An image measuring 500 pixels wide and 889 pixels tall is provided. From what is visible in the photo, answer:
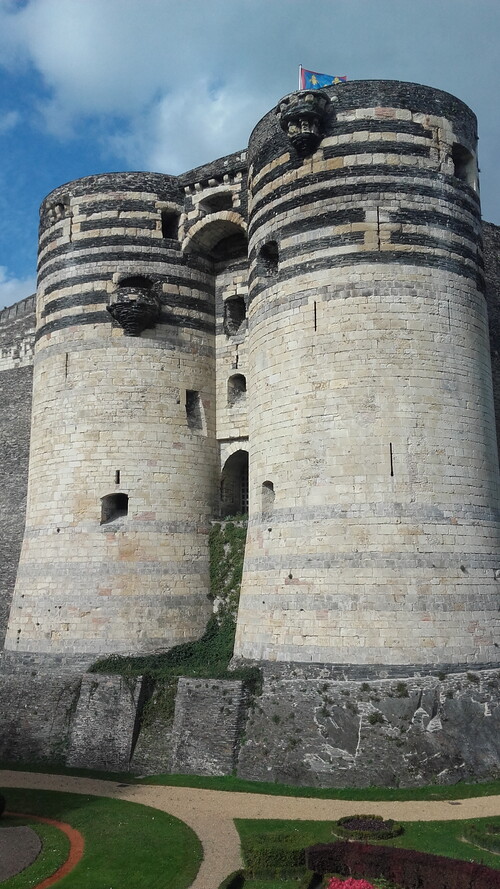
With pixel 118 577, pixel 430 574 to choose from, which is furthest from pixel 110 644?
pixel 430 574

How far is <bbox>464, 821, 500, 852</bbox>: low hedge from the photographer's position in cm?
1206

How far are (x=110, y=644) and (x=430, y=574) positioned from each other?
9086mm

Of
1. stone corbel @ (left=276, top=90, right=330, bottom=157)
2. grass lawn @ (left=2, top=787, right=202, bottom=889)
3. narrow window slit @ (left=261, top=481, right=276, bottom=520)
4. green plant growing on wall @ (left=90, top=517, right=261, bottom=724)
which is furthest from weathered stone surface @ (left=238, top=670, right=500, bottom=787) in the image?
stone corbel @ (left=276, top=90, right=330, bottom=157)

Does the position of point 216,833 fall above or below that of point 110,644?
below

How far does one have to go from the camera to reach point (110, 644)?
2100cm

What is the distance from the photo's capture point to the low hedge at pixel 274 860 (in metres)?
11.7

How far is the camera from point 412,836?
12625mm

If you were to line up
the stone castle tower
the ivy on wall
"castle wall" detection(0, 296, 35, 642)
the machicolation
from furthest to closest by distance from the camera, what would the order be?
"castle wall" detection(0, 296, 35, 642) < the ivy on wall < the stone castle tower < the machicolation

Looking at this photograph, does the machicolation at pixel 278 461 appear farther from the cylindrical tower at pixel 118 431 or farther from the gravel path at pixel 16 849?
the gravel path at pixel 16 849

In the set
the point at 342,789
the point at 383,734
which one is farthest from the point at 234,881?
the point at 383,734

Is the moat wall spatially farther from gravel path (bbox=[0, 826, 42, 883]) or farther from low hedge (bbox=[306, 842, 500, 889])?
gravel path (bbox=[0, 826, 42, 883])

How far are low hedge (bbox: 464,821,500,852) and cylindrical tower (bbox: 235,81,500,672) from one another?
3959mm

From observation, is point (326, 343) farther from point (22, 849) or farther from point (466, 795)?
point (22, 849)

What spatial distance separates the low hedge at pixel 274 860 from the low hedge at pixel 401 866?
27 cm
